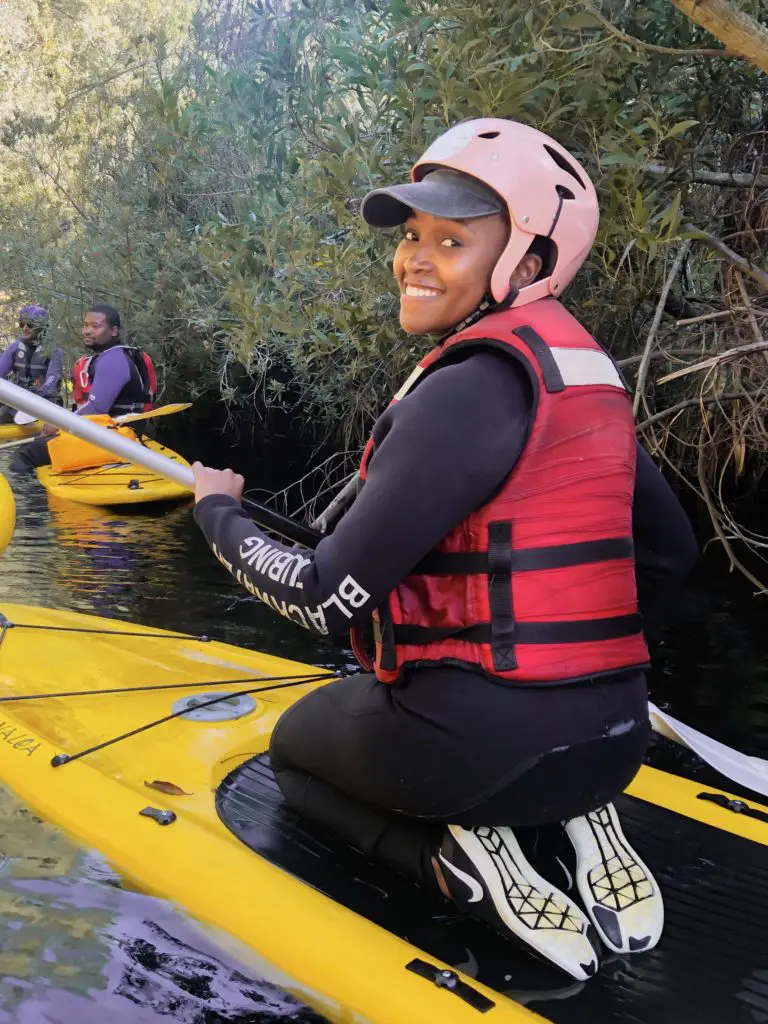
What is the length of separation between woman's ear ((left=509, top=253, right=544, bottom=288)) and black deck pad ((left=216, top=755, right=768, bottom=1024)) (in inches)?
41.6

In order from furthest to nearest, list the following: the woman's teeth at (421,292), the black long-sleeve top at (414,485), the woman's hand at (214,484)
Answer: the woman's hand at (214,484) < the woman's teeth at (421,292) < the black long-sleeve top at (414,485)

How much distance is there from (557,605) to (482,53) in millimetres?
2292

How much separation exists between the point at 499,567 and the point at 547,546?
8cm

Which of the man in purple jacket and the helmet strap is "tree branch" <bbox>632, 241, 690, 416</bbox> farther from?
the man in purple jacket

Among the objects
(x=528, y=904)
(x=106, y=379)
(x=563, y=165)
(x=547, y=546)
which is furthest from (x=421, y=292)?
(x=106, y=379)

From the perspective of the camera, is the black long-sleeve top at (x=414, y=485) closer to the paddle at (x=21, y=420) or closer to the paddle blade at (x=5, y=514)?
the paddle blade at (x=5, y=514)

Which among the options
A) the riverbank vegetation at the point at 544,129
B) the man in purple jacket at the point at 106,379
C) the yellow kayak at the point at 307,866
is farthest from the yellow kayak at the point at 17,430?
the yellow kayak at the point at 307,866

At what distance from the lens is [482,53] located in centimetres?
302

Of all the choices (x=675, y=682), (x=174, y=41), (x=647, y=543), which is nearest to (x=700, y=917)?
(x=647, y=543)

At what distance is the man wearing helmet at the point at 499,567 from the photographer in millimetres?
1345

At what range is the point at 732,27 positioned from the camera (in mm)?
1962

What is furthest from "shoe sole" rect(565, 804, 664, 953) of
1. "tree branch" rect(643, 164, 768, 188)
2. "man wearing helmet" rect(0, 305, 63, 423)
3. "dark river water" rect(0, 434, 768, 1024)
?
"man wearing helmet" rect(0, 305, 63, 423)

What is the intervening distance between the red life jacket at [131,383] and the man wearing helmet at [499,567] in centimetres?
571

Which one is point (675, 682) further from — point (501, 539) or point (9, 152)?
point (9, 152)
